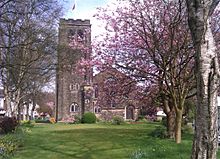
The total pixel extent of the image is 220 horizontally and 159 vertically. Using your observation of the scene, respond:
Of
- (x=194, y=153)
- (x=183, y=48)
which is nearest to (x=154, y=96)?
(x=183, y=48)

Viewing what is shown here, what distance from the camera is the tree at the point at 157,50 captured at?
1719 cm

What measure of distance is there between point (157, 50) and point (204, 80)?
11349 millimetres

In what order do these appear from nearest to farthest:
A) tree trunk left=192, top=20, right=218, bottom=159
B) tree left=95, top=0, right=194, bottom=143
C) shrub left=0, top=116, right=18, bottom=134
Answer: tree trunk left=192, top=20, right=218, bottom=159
tree left=95, top=0, right=194, bottom=143
shrub left=0, top=116, right=18, bottom=134

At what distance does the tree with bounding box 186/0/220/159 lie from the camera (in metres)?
6.14

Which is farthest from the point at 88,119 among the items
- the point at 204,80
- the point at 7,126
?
the point at 204,80

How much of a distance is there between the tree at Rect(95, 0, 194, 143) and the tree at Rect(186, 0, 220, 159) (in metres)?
9.31

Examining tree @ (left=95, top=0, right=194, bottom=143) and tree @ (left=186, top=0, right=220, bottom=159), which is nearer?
tree @ (left=186, top=0, right=220, bottom=159)

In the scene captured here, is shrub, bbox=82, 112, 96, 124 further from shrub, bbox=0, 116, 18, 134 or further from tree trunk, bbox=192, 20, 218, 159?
tree trunk, bbox=192, 20, 218, 159

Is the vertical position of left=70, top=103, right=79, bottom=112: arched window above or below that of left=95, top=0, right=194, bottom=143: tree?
below

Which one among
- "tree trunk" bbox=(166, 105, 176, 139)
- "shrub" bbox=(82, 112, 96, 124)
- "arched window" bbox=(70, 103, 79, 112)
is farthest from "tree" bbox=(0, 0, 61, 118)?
"arched window" bbox=(70, 103, 79, 112)

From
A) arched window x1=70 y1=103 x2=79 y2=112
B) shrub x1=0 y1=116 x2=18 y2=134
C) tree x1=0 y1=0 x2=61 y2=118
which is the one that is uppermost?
tree x1=0 y1=0 x2=61 y2=118

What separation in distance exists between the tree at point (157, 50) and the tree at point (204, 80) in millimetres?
9313

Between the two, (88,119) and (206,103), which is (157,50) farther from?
(88,119)

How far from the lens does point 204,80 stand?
20.8ft
